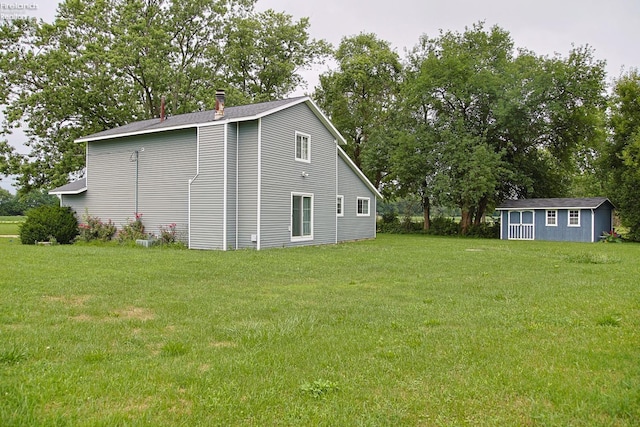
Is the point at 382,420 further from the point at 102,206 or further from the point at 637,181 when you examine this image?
the point at 637,181

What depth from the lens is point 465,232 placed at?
96.8 feet

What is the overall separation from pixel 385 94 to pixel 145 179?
74.3ft

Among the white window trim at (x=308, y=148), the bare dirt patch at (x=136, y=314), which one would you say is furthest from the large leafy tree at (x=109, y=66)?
the bare dirt patch at (x=136, y=314)

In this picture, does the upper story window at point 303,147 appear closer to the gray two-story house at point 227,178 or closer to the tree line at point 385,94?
the gray two-story house at point 227,178

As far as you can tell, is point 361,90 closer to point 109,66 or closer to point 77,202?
point 109,66

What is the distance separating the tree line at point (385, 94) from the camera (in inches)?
988

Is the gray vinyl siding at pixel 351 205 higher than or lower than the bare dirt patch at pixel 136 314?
higher

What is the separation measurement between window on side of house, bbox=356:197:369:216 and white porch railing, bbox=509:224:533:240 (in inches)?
390

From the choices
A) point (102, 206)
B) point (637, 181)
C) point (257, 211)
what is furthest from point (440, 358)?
point (637, 181)

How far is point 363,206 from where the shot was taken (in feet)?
75.4

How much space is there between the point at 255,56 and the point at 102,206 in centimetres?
1920

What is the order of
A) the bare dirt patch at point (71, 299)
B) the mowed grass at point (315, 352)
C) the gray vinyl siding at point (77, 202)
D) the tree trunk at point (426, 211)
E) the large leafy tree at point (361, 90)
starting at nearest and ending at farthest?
1. the mowed grass at point (315, 352)
2. the bare dirt patch at point (71, 299)
3. the gray vinyl siding at point (77, 202)
4. the tree trunk at point (426, 211)
5. the large leafy tree at point (361, 90)

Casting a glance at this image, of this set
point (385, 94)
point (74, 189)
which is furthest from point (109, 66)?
point (385, 94)

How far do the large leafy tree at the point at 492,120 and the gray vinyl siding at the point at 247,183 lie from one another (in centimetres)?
1520
